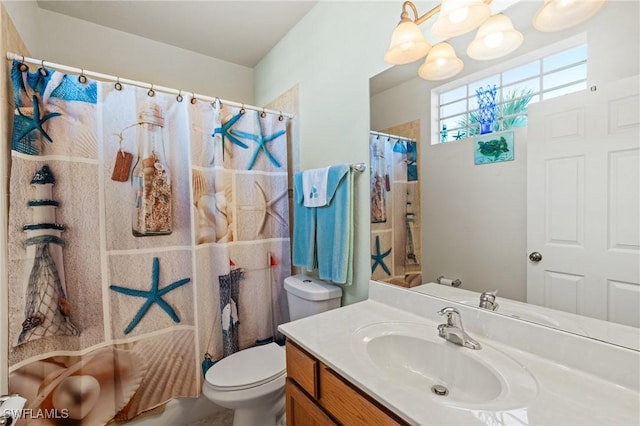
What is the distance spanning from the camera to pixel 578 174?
0.76m

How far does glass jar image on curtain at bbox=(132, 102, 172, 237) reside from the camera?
1.48 metres

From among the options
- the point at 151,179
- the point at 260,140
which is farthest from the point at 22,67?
the point at 260,140

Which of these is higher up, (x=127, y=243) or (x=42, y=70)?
(x=42, y=70)

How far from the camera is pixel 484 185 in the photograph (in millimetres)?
962

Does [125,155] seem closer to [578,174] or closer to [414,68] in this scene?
[414,68]

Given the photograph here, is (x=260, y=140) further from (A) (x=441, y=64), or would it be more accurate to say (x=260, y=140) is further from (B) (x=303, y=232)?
(A) (x=441, y=64)

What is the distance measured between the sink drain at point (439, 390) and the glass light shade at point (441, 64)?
1072 millimetres

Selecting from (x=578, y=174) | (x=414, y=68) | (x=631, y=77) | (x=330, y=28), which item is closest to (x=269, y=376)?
(x=578, y=174)

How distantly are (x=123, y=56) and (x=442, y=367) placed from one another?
8.48 ft

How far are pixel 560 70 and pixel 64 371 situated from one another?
226 centimetres

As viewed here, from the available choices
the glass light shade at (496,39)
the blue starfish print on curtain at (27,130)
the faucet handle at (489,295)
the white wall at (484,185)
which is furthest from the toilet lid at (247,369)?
the glass light shade at (496,39)

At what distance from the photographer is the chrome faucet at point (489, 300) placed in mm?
950

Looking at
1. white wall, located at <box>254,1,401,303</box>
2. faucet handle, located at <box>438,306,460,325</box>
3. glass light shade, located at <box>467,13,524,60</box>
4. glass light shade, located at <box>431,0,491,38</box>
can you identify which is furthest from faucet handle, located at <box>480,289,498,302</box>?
glass light shade, located at <box>431,0,491,38</box>

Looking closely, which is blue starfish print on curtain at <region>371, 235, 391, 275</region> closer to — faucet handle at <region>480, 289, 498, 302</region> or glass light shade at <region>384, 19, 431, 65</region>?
faucet handle at <region>480, 289, 498, 302</region>
